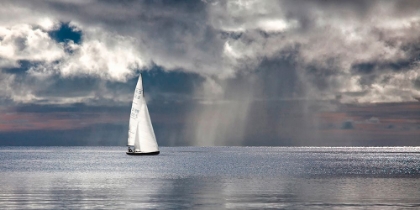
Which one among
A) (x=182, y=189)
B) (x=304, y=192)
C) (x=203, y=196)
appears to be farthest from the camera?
(x=182, y=189)

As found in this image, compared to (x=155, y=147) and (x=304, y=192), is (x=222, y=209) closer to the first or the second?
(x=304, y=192)

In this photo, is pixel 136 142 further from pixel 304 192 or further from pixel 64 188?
pixel 304 192

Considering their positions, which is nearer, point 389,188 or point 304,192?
point 304,192

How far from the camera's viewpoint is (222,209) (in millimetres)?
44000

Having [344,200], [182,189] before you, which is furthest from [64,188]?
[344,200]

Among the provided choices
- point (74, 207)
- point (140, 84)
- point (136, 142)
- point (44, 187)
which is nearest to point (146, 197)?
point (74, 207)

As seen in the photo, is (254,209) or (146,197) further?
(146,197)

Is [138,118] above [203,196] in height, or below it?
above

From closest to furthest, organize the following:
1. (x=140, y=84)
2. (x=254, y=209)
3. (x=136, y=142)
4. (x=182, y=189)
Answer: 1. (x=254, y=209)
2. (x=182, y=189)
3. (x=140, y=84)
4. (x=136, y=142)

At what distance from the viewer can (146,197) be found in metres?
53.7

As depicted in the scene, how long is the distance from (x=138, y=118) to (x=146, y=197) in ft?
295

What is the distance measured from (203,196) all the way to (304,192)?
10.8 meters

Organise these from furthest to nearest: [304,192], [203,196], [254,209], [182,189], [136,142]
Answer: [136,142], [182,189], [304,192], [203,196], [254,209]

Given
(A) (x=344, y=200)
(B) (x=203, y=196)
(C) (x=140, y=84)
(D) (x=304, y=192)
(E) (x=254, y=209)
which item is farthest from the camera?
(C) (x=140, y=84)
